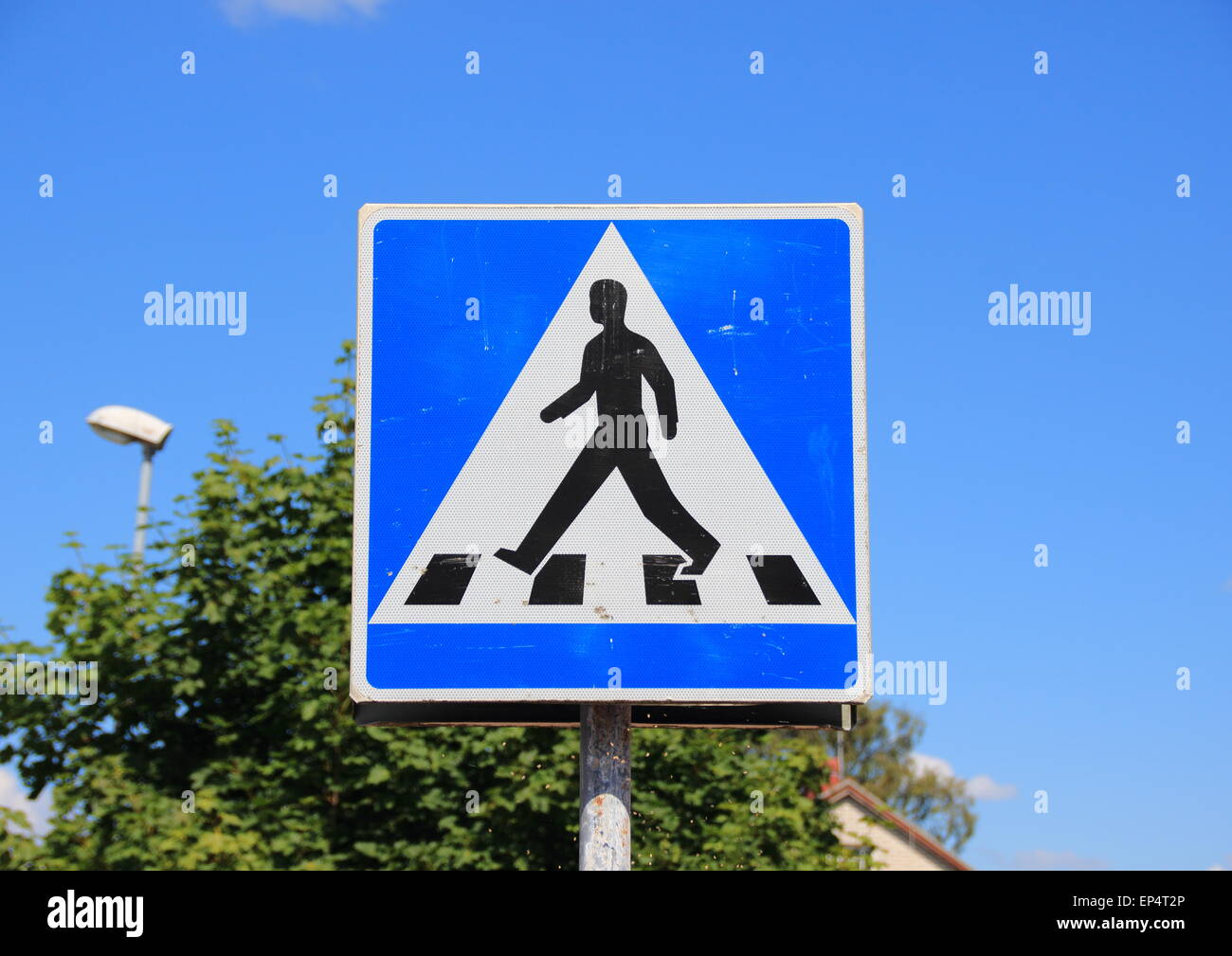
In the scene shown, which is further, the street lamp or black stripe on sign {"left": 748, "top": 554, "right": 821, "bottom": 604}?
the street lamp

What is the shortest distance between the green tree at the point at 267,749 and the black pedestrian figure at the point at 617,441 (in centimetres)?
722

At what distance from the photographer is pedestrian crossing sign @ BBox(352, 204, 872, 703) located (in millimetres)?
3377

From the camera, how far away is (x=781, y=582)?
134 inches

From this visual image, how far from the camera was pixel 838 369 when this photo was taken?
3.52m

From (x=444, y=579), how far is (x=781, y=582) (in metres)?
0.87

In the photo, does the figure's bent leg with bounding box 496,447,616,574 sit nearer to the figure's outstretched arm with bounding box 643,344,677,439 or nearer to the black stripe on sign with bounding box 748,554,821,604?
the figure's outstretched arm with bounding box 643,344,677,439

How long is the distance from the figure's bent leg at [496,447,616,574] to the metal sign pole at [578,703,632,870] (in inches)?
16.5

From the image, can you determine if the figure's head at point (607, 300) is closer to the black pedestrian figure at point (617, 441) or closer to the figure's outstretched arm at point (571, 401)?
the black pedestrian figure at point (617, 441)

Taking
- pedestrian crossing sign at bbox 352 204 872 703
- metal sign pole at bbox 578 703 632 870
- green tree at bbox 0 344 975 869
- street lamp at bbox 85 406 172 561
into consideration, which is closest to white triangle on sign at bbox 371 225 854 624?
pedestrian crossing sign at bbox 352 204 872 703

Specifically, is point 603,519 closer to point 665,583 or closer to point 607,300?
point 665,583

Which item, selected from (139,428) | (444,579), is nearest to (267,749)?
(139,428)

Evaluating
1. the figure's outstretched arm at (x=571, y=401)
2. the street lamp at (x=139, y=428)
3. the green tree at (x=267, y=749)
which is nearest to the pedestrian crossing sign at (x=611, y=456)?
the figure's outstretched arm at (x=571, y=401)
